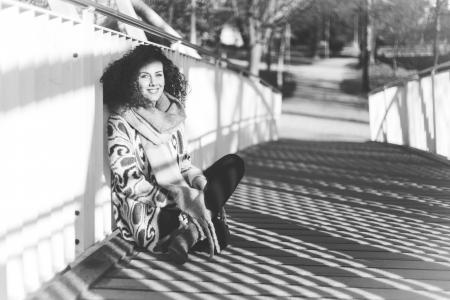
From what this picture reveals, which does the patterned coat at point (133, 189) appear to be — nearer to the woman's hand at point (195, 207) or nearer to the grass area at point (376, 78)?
the woman's hand at point (195, 207)


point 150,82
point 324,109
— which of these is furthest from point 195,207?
point 324,109

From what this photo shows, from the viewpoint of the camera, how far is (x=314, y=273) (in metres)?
3.64

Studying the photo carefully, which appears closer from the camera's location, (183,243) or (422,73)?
(183,243)

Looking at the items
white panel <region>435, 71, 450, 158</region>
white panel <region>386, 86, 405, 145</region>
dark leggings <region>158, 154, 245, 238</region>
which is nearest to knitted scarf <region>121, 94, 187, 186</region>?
dark leggings <region>158, 154, 245, 238</region>

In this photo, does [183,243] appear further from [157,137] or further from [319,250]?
[319,250]

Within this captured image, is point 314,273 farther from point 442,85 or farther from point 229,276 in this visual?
point 442,85

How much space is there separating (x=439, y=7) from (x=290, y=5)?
212 inches

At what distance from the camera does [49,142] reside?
3.10 m

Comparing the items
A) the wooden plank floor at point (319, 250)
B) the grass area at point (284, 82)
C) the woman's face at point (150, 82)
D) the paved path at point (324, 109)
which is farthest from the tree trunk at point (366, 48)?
the woman's face at point (150, 82)

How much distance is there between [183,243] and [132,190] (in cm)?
37

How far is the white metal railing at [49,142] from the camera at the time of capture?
8.63 ft

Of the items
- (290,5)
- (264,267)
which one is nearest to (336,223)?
(264,267)

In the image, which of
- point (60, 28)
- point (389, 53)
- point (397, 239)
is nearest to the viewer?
point (60, 28)

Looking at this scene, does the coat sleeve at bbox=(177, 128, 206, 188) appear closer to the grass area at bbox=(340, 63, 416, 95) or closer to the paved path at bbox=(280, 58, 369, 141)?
the paved path at bbox=(280, 58, 369, 141)
